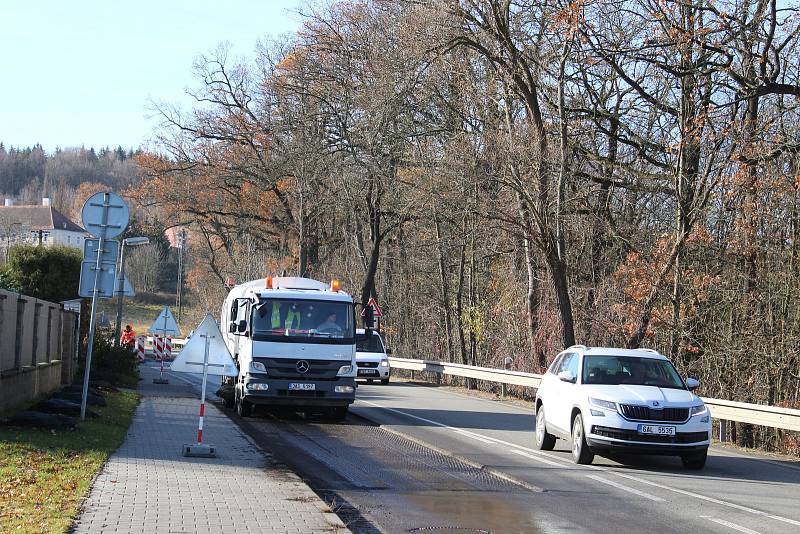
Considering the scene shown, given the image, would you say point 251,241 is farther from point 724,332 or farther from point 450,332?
point 724,332

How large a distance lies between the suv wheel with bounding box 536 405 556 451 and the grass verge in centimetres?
665

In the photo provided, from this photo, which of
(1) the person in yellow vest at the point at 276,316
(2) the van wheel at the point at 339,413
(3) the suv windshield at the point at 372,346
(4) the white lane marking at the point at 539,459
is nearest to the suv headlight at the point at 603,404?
(4) the white lane marking at the point at 539,459

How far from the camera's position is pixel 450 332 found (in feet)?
138

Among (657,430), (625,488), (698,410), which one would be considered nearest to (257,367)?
(657,430)

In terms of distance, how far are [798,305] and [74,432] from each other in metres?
15.7

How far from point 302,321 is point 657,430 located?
28.6 feet

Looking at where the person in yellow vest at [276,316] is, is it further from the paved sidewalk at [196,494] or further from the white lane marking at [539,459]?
the white lane marking at [539,459]

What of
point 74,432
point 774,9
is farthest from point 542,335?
point 74,432

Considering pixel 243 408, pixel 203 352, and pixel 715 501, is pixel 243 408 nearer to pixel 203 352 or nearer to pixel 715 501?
pixel 203 352

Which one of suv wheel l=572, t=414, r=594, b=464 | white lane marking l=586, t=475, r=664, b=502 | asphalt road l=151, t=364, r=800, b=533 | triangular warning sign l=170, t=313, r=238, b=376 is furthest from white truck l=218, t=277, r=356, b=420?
white lane marking l=586, t=475, r=664, b=502

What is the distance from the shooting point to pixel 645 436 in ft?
44.9

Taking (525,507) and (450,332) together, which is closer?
(525,507)

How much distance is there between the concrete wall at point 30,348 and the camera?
16.0 metres

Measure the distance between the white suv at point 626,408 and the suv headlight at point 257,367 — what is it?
256 inches
